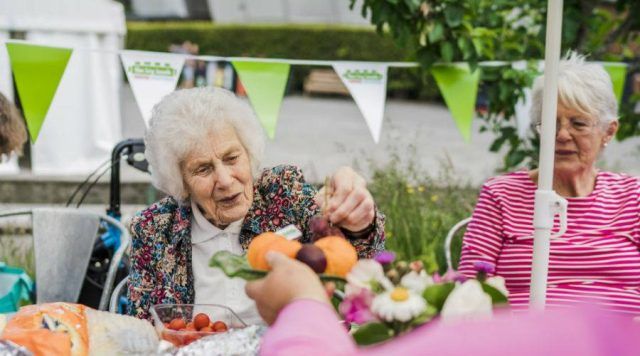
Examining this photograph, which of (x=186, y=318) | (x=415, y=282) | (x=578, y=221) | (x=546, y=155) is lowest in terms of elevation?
(x=186, y=318)

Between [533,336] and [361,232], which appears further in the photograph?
[361,232]

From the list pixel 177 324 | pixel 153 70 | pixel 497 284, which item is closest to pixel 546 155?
pixel 497 284

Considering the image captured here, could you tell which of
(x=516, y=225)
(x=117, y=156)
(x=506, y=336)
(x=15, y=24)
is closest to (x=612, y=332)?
(x=506, y=336)

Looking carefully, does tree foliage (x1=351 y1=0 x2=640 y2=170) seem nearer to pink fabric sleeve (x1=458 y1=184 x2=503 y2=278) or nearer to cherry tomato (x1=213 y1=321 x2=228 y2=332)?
pink fabric sleeve (x1=458 y1=184 x2=503 y2=278)

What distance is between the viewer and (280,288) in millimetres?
1355

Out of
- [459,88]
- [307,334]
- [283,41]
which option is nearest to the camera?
[307,334]

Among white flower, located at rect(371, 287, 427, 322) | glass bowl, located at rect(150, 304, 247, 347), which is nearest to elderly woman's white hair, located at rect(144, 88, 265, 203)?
glass bowl, located at rect(150, 304, 247, 347)

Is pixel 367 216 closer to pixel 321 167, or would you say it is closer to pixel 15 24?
pixel 15 24

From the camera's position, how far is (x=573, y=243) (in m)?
3.02

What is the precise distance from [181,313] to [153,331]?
0.40ft

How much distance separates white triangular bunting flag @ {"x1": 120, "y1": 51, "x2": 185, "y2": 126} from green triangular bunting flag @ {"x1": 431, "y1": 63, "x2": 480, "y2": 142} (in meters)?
1.27

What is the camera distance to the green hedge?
19125 millimetres

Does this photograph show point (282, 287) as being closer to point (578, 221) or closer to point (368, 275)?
point (368, 275)

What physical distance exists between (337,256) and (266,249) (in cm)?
12
